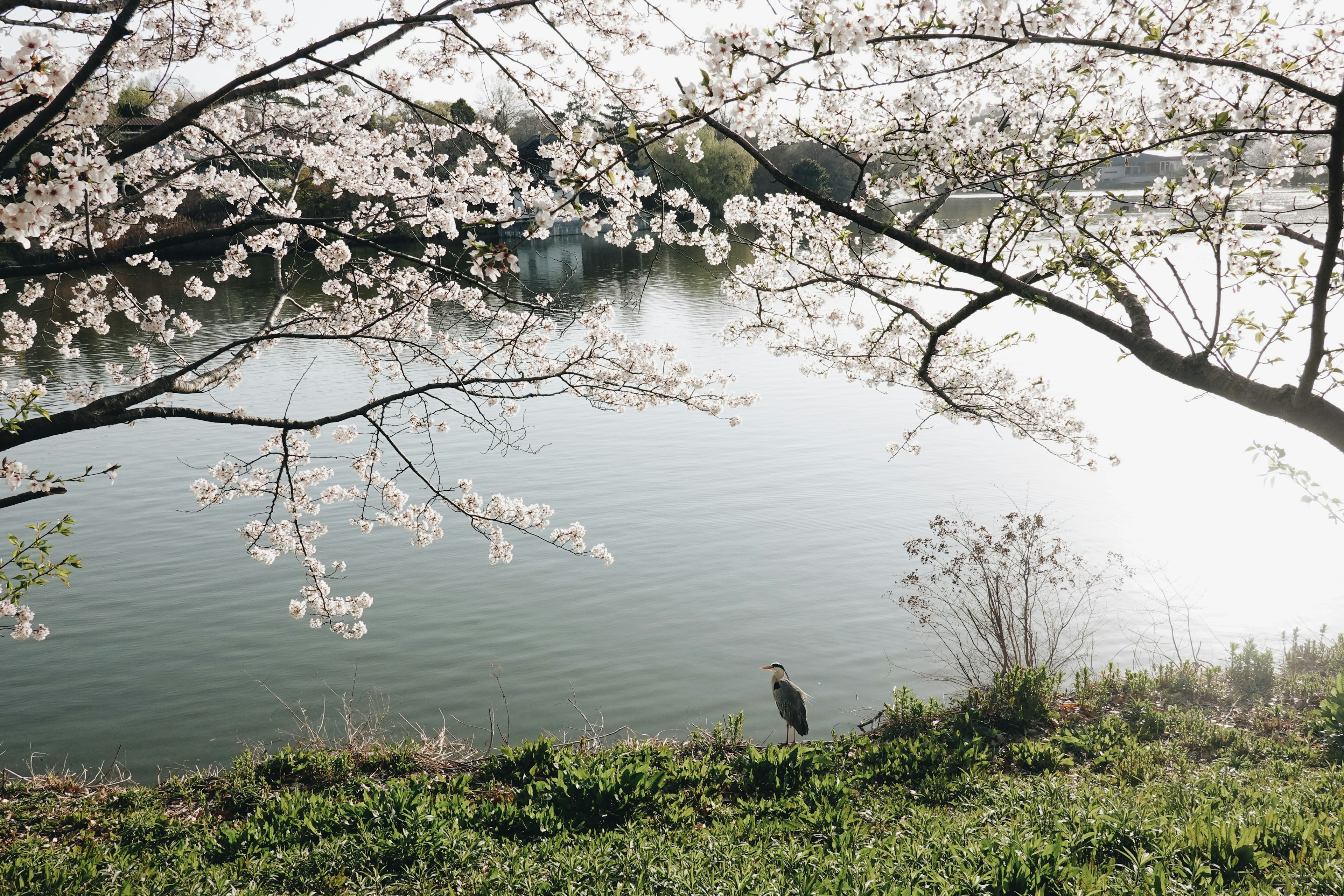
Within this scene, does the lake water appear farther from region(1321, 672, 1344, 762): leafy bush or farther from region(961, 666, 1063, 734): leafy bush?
region(1321, 672, 1344, 762): leafy bush

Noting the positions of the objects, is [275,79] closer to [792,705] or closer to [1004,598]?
[792,705]

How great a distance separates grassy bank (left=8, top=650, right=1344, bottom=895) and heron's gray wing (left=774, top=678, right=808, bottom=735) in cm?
37

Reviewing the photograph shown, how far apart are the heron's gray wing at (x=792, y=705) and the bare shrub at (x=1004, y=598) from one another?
1863mm

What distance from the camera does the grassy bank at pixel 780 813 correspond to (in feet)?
12.7

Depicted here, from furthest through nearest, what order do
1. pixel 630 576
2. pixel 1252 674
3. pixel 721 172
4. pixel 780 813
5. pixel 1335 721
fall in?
pixel 721 172, pixel 630 576, pixel 1252 674, pixel 1335 721, pixel 780 813

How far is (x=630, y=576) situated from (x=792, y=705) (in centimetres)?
442

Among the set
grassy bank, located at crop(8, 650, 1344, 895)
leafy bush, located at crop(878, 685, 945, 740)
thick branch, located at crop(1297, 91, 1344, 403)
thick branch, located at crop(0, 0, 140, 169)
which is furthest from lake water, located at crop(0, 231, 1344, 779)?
thick branch, located at crop(1297, 91, 1344, 403)

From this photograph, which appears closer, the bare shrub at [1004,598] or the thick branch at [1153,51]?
the thick branch at [1153,51]

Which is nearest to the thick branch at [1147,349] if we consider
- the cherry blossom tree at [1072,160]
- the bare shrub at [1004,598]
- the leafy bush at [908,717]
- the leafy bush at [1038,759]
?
the cherry blossom tree at [1072,160]

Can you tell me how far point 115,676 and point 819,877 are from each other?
8317 mm

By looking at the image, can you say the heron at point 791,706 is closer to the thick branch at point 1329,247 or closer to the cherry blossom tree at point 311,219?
the cherry blossom tree at point 311,219

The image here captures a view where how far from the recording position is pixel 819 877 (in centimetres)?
385

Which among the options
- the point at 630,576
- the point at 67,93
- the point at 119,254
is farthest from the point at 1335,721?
the point at 67,93

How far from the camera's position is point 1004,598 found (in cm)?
927
